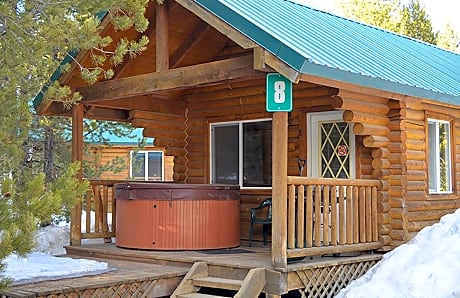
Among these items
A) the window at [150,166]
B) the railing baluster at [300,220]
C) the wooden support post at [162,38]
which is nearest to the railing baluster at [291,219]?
the railing baluster at [300,220]

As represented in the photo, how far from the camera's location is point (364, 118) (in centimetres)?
900

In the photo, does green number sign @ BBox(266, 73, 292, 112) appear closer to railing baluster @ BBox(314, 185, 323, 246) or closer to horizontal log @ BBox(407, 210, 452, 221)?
railing baluster @ BBox(314, 185, 323, 246)

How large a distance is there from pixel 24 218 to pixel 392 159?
6.10 meters

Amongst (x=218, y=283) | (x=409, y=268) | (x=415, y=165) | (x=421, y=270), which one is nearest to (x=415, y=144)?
(x=415, y=165)

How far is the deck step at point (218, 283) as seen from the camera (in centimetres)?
751

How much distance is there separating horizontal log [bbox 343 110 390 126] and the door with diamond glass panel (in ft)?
2.10

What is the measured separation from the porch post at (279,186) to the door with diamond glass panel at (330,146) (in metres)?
2.69

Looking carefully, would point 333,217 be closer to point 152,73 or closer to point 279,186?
point 279,186

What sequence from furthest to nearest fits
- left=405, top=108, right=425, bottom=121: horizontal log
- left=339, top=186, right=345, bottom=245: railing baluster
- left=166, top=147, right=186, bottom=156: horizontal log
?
left=166, top=147, right=186, bottom=156: horizontal log, left=405, top=108, right=425, bottom=121: horizontal log, left=339, top=186, right=345, bottom=245: railing baluster

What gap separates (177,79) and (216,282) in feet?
8.62

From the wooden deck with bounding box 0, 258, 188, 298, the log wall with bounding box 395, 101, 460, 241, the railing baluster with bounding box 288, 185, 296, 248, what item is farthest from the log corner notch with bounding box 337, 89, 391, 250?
the wooden deck with bounding box 0, 258, 188, 298

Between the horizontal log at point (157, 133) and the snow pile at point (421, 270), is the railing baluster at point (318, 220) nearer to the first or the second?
the snow pile at point (421, 270)

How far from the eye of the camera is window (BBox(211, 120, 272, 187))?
1084cm

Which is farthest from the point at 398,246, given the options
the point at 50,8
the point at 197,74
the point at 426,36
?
the point at 426,36
